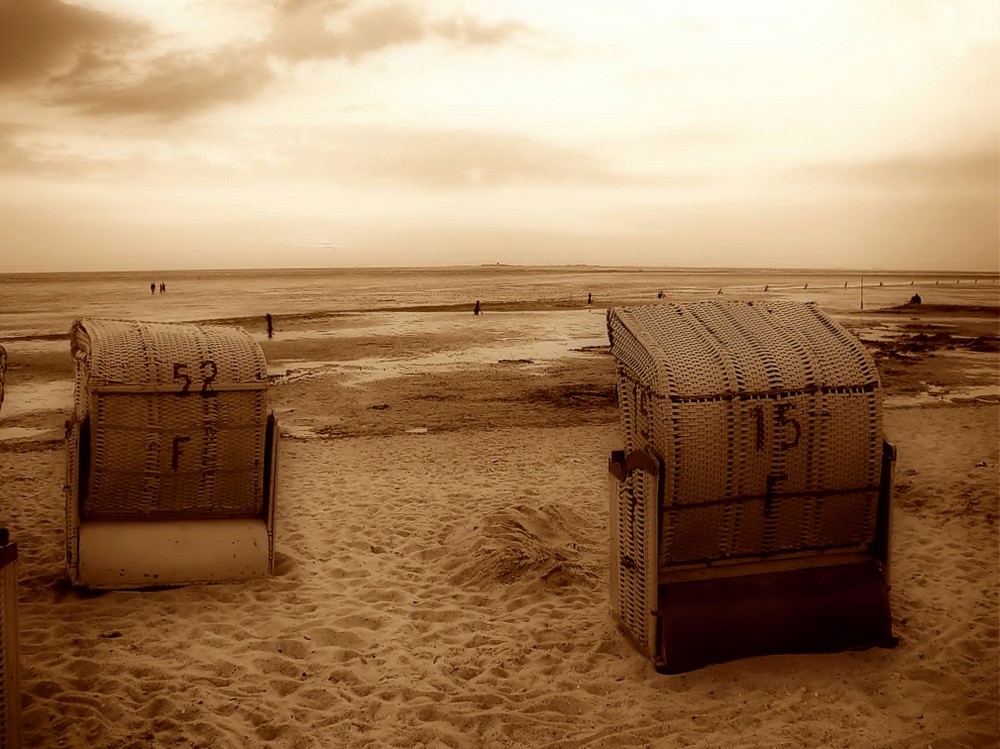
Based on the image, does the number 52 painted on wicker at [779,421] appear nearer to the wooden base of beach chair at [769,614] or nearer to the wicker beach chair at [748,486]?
the wicker beach chair at [748,486]

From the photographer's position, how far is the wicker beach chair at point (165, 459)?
222 inches

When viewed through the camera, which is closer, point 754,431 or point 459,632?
point 754,431

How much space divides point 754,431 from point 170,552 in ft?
14.3

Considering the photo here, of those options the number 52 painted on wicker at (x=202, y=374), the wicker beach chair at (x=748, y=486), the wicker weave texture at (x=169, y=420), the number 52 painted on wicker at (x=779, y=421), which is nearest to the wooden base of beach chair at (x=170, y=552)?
the wicker weave texture at (x=169, y=420)

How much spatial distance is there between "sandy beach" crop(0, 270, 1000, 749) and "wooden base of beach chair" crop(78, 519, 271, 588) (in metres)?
0.12

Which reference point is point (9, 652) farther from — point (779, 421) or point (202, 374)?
point (779, 421)

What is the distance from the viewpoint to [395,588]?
606 cm

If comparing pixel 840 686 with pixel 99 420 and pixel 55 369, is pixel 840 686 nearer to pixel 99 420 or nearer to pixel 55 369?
pixel 99 420

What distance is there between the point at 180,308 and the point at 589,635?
159 ft

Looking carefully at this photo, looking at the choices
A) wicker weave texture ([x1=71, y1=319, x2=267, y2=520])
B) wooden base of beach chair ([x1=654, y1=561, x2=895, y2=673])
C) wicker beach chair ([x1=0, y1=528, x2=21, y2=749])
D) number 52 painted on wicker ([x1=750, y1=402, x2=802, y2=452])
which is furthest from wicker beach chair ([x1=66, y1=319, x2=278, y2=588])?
number 52 painted on wicker ([x1=750, y1=402, x2=802, y2=452])

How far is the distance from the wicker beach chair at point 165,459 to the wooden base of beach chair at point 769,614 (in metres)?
3.29

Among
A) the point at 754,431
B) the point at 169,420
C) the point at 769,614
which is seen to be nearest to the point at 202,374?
the point at 169,420

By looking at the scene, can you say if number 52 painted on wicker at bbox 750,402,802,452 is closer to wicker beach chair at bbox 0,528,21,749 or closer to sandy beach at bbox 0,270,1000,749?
sandy beach at bbox 0,270,1000,749

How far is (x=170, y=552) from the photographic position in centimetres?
586
